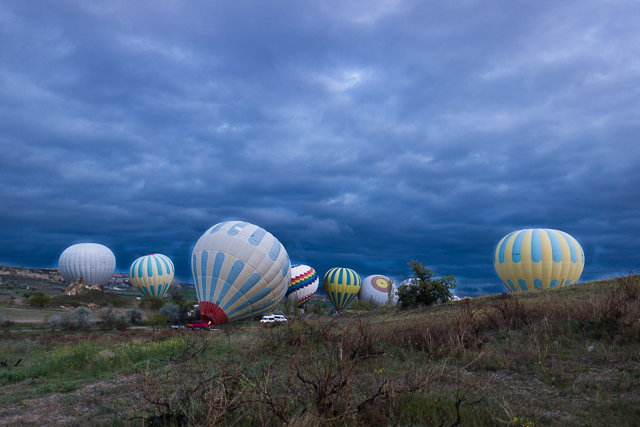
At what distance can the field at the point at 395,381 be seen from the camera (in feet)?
14.5

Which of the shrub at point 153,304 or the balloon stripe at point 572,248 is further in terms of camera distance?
the shrub at point 153,304

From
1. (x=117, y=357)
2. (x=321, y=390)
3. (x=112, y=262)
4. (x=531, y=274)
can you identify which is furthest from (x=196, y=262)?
(x=112, y=262)

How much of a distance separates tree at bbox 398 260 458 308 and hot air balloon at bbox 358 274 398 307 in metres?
33.3

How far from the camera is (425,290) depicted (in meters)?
24.1

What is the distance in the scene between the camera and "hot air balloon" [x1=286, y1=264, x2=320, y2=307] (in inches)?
1872

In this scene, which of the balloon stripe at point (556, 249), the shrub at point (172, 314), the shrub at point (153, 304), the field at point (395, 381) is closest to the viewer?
the field at point (395, 381)

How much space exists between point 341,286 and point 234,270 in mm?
33060

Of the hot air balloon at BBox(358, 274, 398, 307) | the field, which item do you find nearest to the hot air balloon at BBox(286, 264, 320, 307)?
the hot air balloon at BBox(358, 274, 398, 307)

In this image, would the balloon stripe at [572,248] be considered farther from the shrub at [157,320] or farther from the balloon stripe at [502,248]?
the shrub at [157,320]

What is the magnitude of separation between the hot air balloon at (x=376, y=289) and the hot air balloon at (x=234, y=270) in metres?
33.0

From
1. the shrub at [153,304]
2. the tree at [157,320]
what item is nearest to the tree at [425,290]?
the tree at [157,320]

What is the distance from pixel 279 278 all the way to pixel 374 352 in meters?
21.9

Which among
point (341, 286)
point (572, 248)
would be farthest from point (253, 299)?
point (341, 286)

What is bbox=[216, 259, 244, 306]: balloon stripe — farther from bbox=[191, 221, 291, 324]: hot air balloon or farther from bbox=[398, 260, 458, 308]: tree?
bbox=[398, 260, 458, 308]: tree
